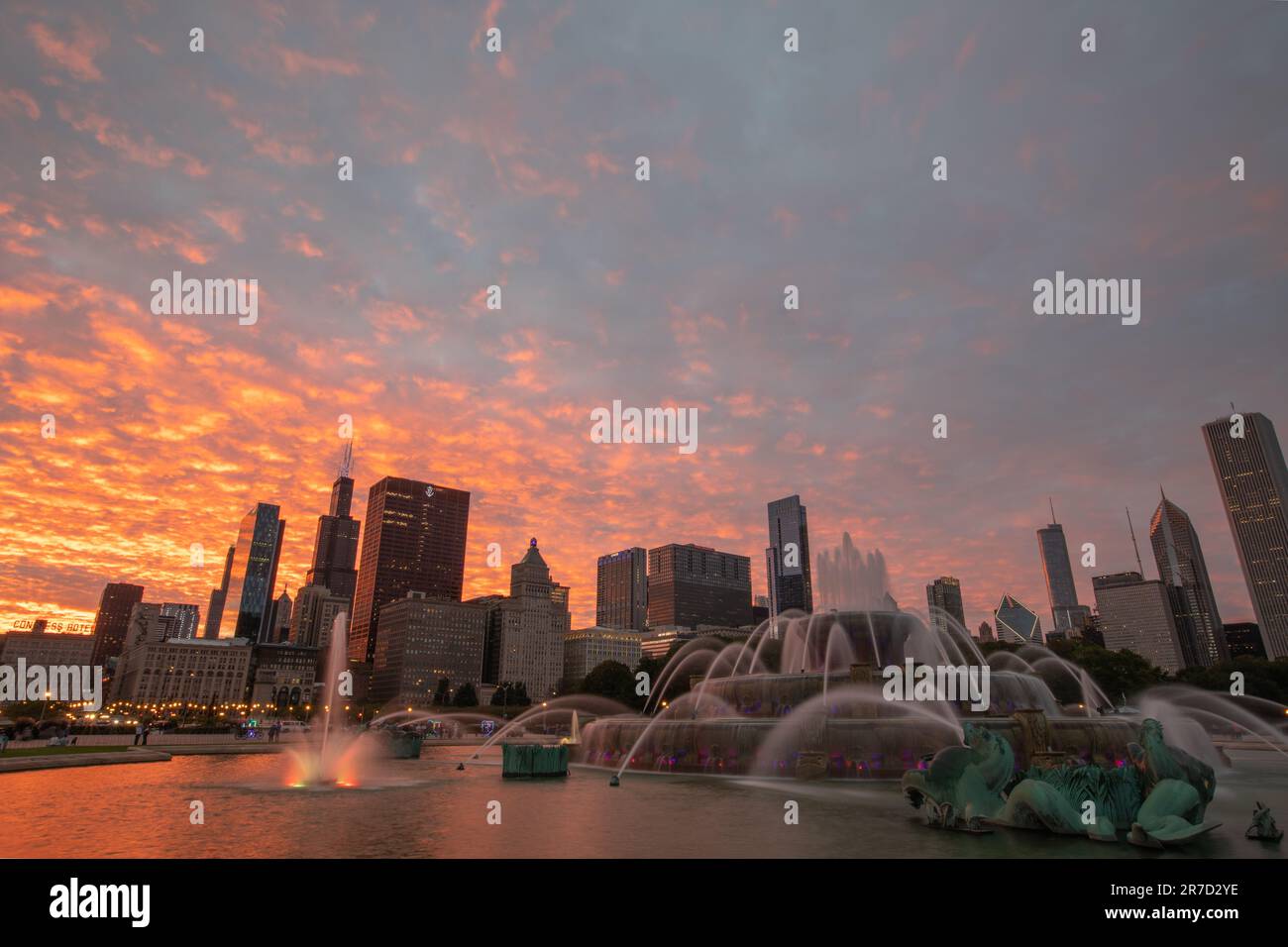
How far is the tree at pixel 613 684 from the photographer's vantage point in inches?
4437

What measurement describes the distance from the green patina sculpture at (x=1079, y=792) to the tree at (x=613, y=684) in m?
97.9

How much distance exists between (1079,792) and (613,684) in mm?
107676

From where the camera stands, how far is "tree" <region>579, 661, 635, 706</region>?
370 ft

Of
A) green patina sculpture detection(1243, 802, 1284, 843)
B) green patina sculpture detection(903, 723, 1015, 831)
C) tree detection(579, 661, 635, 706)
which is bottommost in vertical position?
tree detection(579, 661, 635, 706)

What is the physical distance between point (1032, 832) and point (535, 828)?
10901 mm

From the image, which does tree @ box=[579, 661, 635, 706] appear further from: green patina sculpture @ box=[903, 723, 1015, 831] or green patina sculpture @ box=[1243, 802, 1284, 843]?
green patina sculpture @ box=[1243, 802, 1284, 843]

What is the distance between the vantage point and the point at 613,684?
117 m

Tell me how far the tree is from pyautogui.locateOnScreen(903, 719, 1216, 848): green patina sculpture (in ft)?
321
